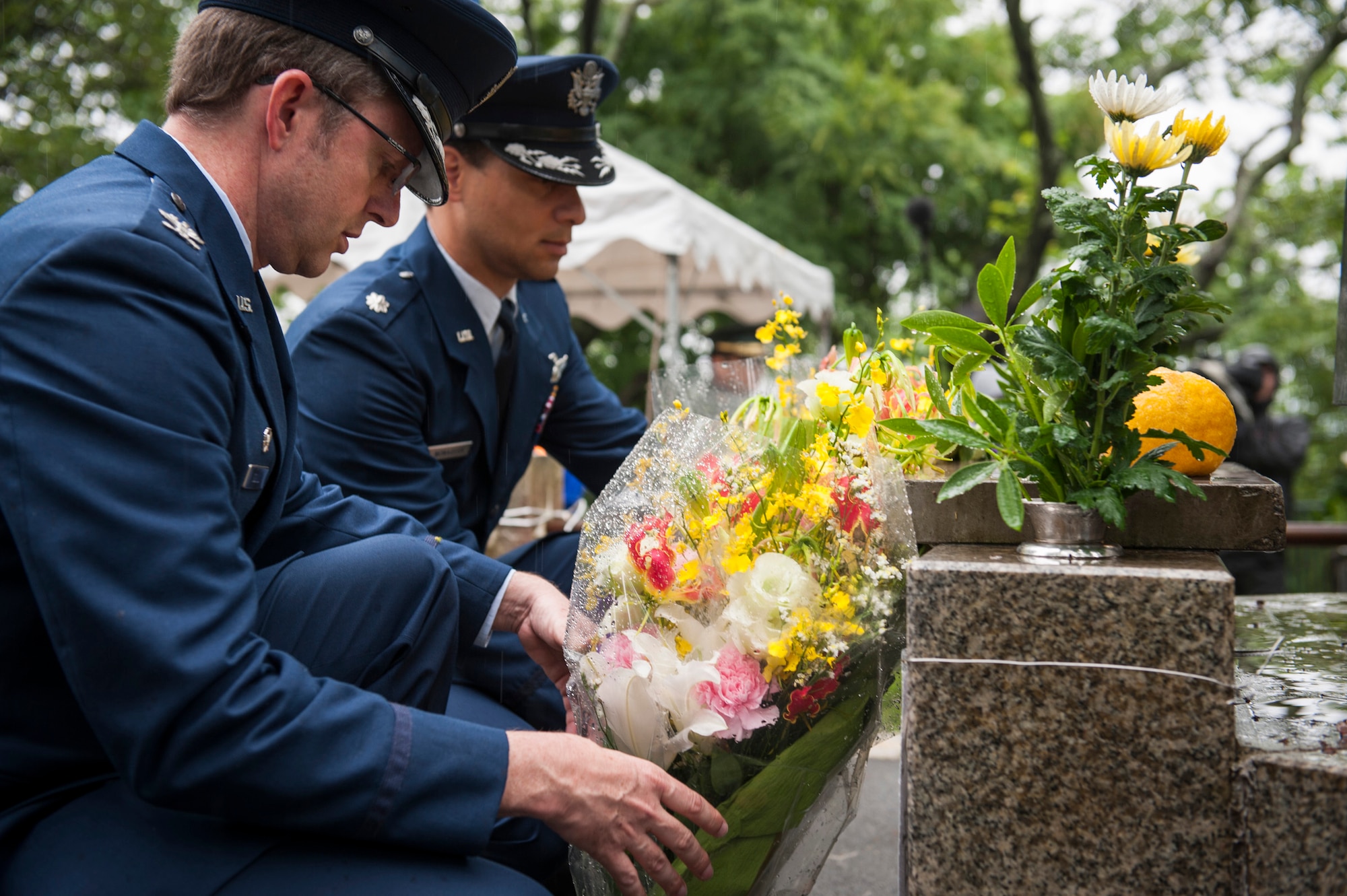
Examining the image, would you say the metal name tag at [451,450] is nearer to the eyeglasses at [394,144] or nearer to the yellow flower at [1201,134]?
the eyeglasses at [394,144]

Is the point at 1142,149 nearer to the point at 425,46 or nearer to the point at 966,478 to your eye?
the point at 966,478

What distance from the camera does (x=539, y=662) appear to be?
2.26 m

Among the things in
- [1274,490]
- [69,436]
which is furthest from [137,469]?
[1274,490]

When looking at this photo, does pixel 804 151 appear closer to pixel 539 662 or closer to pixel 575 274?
pixel 575 274

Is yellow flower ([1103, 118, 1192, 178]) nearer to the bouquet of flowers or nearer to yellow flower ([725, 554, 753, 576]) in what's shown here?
the bouquet of flowers

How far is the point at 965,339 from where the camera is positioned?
1.64 m

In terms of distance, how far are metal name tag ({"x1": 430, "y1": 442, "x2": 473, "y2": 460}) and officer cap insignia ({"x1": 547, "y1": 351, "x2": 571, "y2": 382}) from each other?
42cm

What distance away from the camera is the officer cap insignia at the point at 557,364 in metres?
3.30

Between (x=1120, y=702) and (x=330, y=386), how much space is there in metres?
2.04

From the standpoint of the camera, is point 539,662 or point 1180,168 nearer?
point 1180,168

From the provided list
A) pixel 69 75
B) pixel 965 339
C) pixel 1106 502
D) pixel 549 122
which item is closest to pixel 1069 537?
pixel 1106 502

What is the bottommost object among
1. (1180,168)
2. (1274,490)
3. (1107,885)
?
(1107,885)

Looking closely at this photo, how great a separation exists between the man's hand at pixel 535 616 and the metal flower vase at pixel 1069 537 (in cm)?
102

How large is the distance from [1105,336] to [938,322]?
0.92 ft
